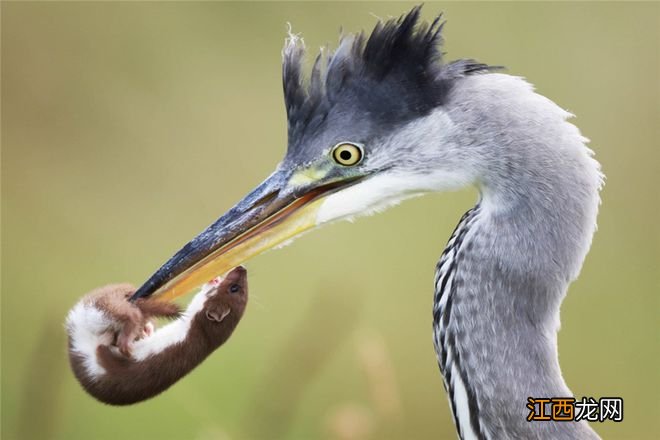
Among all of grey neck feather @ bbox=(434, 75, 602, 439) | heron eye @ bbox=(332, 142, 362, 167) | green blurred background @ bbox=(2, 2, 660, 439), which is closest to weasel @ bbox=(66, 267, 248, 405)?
heron eye @ bbox=(332, 142, 362, 167)

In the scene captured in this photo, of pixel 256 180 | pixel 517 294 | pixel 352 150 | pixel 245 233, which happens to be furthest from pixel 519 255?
pixel 256 180

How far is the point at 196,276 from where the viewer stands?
2541mm

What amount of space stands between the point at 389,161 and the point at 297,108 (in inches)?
11.1

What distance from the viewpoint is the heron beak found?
100 inches

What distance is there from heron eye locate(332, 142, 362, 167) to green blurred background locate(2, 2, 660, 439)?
257 cm

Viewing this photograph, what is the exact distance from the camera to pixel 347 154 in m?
2.56

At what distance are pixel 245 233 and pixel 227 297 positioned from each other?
17 centimetres

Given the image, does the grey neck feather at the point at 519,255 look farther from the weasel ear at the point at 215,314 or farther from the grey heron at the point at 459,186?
the weasel ear at the point at 215,314

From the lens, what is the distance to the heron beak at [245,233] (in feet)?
8.34

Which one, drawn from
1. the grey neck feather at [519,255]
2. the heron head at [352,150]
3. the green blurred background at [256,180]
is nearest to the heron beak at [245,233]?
the heron head at [352,150]

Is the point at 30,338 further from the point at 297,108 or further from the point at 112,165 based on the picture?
the point at 297,108

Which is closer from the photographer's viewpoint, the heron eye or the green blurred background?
the heron eye

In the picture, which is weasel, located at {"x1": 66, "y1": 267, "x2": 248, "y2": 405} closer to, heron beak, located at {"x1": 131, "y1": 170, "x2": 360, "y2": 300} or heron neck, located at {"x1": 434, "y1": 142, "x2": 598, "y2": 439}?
heron beak, located at {"x1": 131, "y1": 170, "x2": 360, "y2": 300}

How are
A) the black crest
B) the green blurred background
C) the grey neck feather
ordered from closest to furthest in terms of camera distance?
the grey neck feather
the black crest
the green blurred background
